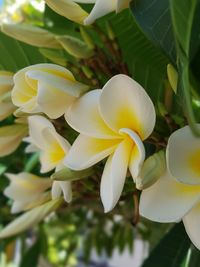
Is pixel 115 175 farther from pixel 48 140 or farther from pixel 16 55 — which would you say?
pixel 16 55

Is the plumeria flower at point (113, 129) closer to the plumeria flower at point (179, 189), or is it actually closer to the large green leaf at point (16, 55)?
the plumeria flower at point (179, 189)

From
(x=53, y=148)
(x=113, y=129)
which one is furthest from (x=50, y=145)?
(x=113, y=129)

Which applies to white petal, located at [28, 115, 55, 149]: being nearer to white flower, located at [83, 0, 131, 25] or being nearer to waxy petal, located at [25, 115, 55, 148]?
waxy petal, located at [25, 115, 55, 148]

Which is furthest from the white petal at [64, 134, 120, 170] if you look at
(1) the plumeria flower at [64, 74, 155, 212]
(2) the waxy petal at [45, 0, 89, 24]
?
(2) the waxy petal at [45, 0, 89, 24]

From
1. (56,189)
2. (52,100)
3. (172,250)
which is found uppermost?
(52,100)

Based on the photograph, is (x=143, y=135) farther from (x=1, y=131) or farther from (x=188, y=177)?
(x=1, y=131)
